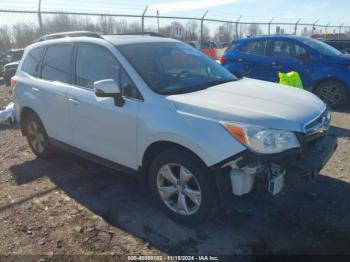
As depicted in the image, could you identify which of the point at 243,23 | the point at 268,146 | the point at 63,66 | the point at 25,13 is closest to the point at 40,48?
the point at 63,66

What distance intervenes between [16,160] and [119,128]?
273cm

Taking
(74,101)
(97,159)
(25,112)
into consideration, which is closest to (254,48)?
(25,112)

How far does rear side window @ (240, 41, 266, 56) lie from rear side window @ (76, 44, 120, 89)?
19.9 feet

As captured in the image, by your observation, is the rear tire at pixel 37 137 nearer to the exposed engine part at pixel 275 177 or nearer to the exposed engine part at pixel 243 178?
the exposed engine part at pixel 243 178

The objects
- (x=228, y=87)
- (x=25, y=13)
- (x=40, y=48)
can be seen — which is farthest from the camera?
(x=25, y=13)

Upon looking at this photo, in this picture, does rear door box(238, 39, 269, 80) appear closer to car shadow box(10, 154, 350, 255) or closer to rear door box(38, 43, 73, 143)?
car shadow box(10, 154, 350, 255)

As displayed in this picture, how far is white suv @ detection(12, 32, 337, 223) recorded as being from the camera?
3207 mm

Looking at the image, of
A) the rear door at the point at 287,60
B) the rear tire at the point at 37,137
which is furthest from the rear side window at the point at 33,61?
the rear door at the point at 287,60

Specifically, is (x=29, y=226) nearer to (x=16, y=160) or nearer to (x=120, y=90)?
(x=120, y=90)

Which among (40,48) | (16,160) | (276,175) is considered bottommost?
(16,160)

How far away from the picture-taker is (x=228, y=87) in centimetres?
410

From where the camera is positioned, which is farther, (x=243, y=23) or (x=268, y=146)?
(x=243, y=23)

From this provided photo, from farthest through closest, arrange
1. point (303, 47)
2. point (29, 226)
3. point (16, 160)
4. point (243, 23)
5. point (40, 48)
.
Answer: point (243, 23)
point (303, 47)
point (16, 160)
point (40, 48)
point (29, 226)

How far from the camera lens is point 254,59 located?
31.3 feet
